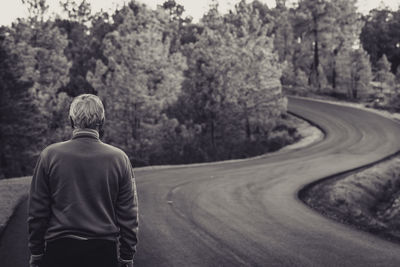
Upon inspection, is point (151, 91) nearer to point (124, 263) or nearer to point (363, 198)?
point (363, 198)

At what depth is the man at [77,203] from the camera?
3.07 meters

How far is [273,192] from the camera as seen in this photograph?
13789mm

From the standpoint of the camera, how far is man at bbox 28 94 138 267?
3.07 metres

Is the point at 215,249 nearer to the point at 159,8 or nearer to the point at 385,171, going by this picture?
the point at 385,171

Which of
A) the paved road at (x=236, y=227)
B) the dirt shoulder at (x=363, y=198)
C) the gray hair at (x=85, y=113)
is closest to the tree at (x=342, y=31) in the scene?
the dirt shoulder at (x=363, y=198)

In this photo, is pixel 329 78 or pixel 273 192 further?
pixel 329 78

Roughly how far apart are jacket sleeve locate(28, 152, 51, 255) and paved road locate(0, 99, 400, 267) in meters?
3.42

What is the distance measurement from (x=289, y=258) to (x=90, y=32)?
167 feet

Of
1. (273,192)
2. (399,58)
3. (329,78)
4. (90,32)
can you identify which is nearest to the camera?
(273,192)


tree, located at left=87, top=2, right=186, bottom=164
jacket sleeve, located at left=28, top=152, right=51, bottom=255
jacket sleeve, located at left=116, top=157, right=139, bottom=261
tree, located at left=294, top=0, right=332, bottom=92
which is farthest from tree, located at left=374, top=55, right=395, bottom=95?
jacket sleeve, located at left=28, top=152, right=51, bottom=255

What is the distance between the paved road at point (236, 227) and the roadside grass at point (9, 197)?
0.24 meters

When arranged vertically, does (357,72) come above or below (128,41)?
below

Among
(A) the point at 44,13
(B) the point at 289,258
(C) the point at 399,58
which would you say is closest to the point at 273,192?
(B) the point at 289,258

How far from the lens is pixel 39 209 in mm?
Result: 3127
